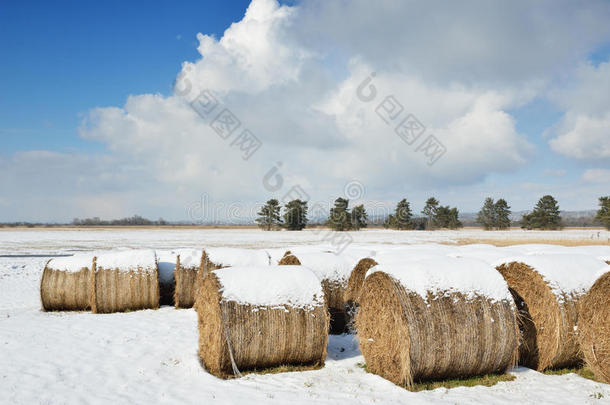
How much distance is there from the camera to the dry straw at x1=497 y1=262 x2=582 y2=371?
22.4ft

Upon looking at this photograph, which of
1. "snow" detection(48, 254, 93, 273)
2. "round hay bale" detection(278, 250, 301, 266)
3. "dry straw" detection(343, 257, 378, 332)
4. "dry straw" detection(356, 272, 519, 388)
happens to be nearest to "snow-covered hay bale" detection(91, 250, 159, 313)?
"snow" detection(48, 254, 93, 273)

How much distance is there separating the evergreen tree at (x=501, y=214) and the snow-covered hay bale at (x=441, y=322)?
110 m

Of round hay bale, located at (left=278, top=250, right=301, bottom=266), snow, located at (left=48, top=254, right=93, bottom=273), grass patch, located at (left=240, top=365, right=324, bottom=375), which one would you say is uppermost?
round hay bale, located at (left=278, top=250, right=301, bottom=266)

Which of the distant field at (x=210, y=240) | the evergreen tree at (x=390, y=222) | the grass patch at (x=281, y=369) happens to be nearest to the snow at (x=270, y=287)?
the grass patch at (x=281, y=369)

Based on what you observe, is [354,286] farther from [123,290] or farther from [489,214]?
[489,214]

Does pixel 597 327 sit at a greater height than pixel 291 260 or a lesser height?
lesser

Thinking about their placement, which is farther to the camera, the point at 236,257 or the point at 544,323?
the point at 236,257

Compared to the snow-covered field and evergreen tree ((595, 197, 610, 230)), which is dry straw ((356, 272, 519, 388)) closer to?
the snow-covered field

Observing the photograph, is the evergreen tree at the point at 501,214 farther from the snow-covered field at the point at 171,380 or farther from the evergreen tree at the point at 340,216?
the snow-covered field at the point at 171,380

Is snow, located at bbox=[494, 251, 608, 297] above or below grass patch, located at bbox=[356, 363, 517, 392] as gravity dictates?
above

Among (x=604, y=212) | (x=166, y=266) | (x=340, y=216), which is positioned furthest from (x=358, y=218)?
(x=166, y=266)

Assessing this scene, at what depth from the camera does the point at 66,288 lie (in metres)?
12.2

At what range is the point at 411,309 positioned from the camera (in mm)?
6332

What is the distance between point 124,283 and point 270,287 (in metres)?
6.91
